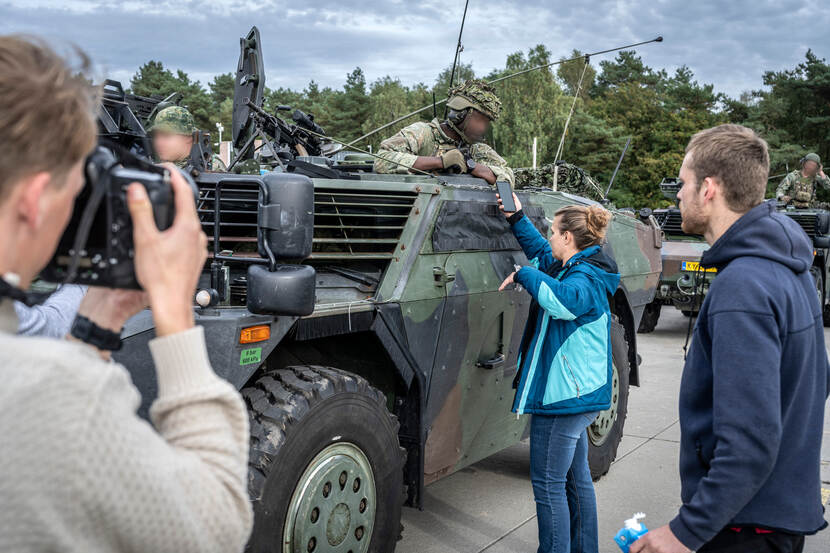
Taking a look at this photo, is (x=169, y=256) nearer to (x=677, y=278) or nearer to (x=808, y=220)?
(x=677, y=278)

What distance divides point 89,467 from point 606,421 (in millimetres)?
5121

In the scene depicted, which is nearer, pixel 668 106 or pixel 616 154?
pixel 616 154

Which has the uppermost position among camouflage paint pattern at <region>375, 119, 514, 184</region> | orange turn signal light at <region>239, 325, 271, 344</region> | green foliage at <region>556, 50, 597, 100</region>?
green foliage at <region>556, 50, 597, 100</region>

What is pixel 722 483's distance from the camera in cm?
213

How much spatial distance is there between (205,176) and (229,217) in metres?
0.21

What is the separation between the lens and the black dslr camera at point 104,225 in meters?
1.22

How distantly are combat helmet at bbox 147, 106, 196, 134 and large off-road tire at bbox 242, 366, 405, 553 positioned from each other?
1.78 meters

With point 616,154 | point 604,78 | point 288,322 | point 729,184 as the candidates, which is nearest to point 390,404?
point 288,322

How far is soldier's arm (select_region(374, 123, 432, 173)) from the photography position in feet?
15.5

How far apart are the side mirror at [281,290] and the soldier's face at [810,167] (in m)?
15.4

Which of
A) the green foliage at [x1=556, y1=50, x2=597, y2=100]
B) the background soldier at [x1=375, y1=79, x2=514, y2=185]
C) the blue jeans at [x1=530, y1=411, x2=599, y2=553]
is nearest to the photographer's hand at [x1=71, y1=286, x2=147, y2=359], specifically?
the blue jeans at [x1=530, y1=411, x2=599, y2=553]

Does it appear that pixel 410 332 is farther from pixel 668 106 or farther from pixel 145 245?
pixel 668 106

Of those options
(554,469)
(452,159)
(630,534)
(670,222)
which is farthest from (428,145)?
(670,222)

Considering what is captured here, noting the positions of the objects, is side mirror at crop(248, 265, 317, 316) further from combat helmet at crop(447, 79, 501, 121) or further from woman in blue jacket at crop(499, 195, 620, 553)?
combat helmet at crop(447, 79, 501, 121)
